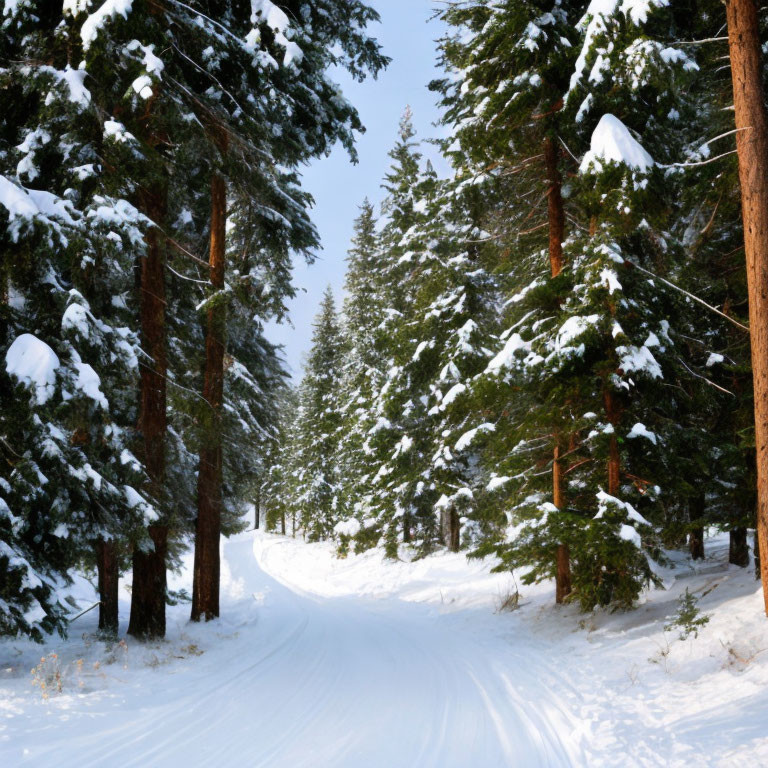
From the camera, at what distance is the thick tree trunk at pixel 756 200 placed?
279 inches

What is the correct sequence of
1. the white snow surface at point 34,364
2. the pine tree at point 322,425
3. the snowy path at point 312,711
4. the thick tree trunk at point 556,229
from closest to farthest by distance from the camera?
the snowy path at point 312,711
the white snow surface at point 34,364
the thick tree trunk at point 556,229
the pine tree at point 322,425

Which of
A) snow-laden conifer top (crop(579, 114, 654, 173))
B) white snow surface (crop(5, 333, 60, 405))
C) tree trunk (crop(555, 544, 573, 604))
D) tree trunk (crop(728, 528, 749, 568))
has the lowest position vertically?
tree trunk (crop(555, 544, 573, 604))

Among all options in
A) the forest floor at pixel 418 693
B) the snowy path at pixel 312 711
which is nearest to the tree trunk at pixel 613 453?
the forest floor at pixel 418 693

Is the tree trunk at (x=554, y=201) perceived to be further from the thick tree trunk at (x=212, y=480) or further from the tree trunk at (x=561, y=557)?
the thick tree trunk at (x=212, y=480)

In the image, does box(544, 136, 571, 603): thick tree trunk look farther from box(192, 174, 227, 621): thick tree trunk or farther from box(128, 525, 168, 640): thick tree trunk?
box(128, 525, 168, 640): thick tree trunk

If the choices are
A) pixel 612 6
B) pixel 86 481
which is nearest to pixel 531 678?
pixel 86 481

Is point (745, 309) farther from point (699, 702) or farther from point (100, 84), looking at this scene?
point (100, 84)

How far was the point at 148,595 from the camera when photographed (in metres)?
9.90

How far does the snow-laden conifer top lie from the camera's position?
8.16 metres

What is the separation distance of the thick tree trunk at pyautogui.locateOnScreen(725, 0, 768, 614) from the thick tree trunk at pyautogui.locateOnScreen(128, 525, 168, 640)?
9422 millimetres

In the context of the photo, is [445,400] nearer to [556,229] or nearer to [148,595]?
[556,229]

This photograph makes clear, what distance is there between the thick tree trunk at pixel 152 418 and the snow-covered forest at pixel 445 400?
53 millimetres

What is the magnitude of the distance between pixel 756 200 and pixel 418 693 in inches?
307

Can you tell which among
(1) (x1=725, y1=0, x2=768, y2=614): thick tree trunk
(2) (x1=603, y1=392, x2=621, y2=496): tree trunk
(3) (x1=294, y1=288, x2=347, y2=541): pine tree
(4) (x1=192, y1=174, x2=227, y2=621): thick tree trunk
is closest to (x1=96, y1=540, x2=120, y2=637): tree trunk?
(4) (x1=192, y1=174, x2=227, y2=621): thick tree trunk
